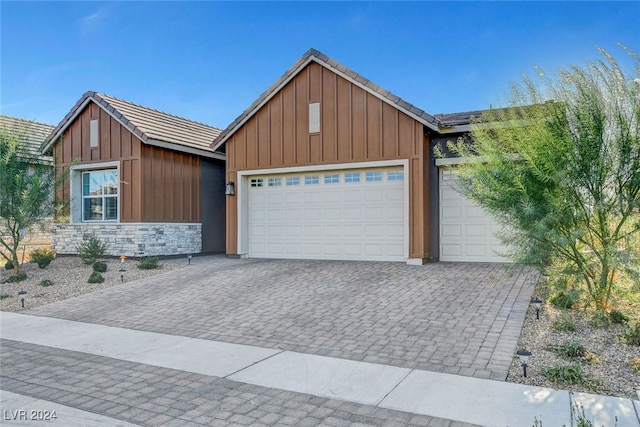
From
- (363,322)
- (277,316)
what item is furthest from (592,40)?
(277,316)

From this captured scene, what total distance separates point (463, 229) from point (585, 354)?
270 inches

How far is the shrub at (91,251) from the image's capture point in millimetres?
12695

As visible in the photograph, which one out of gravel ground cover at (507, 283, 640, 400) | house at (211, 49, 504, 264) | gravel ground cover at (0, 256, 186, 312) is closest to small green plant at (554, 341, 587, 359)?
gravel ground cover at (507, 283, 640, 400)

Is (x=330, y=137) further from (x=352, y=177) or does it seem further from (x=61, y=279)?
(x=61, y=279)

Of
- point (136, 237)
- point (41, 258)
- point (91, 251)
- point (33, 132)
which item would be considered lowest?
point (41, 258)

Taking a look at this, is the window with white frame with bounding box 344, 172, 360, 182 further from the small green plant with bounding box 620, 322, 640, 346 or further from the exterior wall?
the small green plant with bounding box 620, 322, 640, 346

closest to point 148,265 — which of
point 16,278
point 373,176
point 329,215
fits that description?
point 16,278

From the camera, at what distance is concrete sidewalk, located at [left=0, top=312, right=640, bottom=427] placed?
379cm

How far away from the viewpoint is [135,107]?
15.2 metres

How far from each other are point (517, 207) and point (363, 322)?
2.80 meters

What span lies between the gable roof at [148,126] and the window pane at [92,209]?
2463mm

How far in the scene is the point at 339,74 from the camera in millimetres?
12336

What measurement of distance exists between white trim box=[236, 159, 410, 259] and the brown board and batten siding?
90.2 inches

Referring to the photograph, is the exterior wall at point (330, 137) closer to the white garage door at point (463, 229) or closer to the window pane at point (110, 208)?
the white garage door at point (463, 229)
